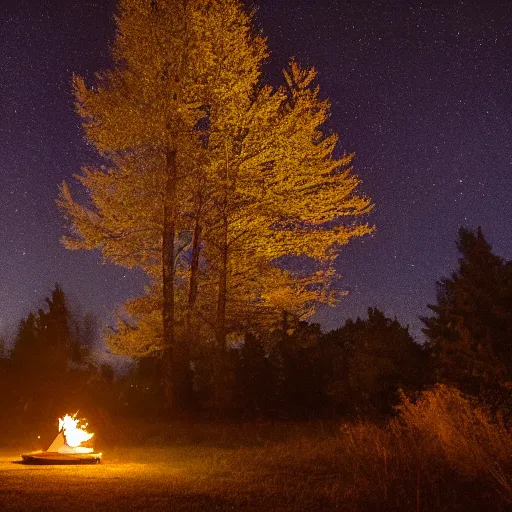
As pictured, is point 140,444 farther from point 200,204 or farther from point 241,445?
point 200,204

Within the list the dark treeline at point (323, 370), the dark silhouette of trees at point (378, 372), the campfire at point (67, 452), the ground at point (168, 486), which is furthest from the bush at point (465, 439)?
the dark silhouette of trees at point (378, 372)

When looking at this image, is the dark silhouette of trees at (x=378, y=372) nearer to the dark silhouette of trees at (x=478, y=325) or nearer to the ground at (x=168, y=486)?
the dark silhouette of trees at (x=478, y=325)

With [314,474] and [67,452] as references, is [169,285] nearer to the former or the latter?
[67,452]

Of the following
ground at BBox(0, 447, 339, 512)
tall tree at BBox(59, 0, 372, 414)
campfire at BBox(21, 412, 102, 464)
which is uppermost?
tall tree at BBox(59, 0, 372, 414)

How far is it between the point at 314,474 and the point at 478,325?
1442 cm

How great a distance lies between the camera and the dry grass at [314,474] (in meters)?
6.93

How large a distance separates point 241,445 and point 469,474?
585 cm

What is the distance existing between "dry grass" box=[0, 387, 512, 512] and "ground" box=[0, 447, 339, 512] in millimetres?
12

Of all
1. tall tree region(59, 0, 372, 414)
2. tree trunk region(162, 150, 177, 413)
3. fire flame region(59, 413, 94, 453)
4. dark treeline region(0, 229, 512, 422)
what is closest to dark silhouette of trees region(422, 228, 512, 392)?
dark treeline region(0, 229, 512, 422)

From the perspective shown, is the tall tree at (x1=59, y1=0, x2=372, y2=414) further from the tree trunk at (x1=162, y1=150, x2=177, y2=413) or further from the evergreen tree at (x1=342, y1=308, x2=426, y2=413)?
the evergreen tree at (x1=342, y1=308, x2=426, y2=413)

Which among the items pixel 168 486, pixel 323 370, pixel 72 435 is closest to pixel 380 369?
pixel 323 370

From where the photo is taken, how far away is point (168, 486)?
786 centimetres

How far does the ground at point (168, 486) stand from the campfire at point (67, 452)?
0.94ft

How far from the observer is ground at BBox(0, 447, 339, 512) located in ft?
21.8
